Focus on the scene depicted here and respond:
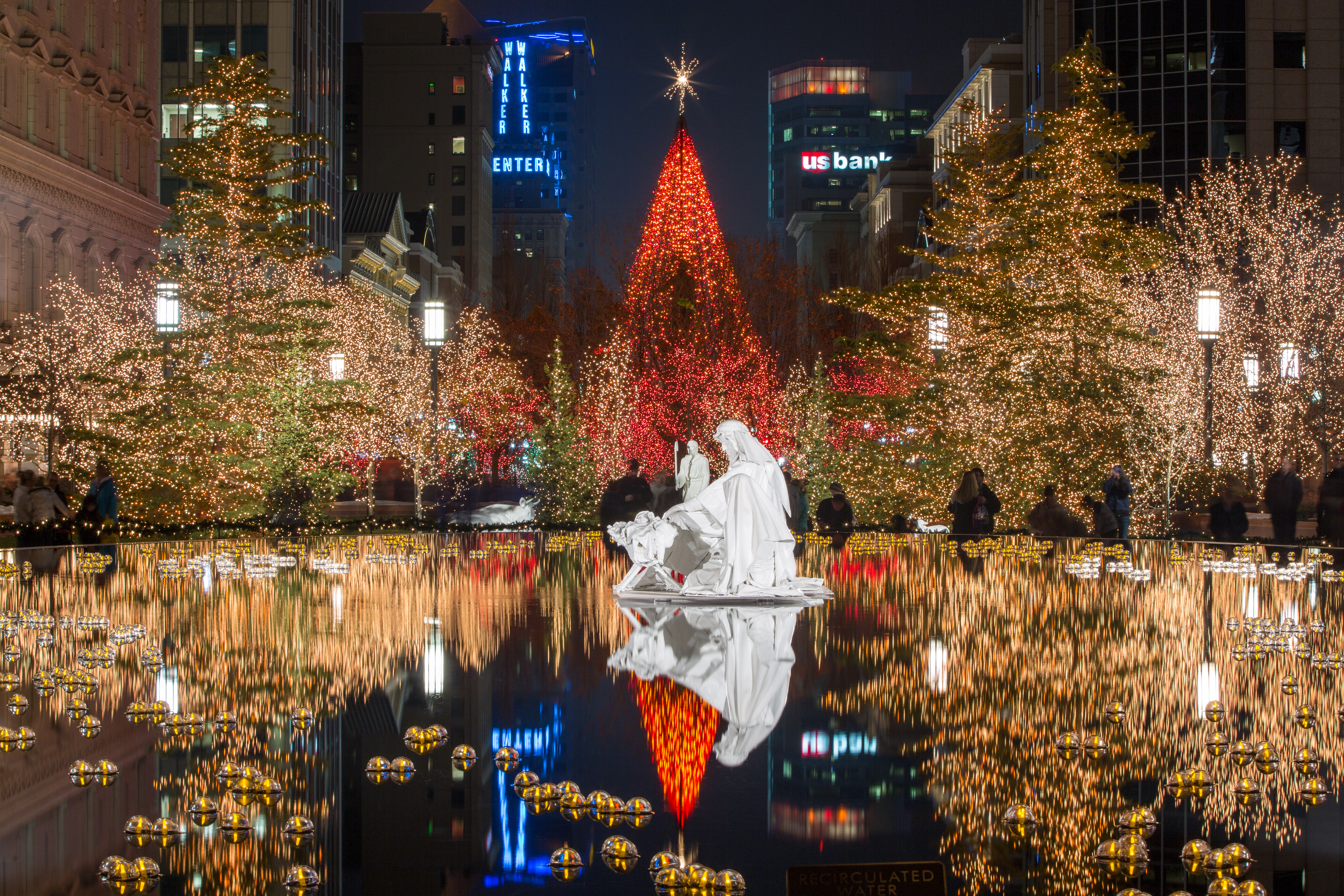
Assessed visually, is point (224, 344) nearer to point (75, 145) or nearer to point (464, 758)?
point (75, 145)

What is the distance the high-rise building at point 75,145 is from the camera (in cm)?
4038

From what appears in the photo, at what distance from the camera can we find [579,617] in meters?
14.3

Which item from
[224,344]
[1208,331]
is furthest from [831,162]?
[1208,331]

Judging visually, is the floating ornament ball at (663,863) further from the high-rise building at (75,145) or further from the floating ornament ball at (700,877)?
the high-rise building at (75,145)

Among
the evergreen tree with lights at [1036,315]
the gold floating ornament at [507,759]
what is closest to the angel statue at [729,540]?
the gold floating ornament at [507,759]

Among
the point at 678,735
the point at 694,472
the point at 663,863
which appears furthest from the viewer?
the point at 694,472

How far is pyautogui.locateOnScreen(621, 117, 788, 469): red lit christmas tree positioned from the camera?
34.0 m

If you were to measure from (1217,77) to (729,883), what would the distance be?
2325 inches

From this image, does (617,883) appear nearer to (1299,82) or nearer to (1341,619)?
(1341,619)

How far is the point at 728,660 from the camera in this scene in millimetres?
11281

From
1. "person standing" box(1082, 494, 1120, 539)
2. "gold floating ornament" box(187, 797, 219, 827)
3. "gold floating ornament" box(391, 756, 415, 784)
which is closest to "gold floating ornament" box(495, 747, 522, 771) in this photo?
"gold floating ornament" box(391, 756, 415, 784)

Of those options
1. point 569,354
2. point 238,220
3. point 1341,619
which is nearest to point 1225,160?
point 569,354

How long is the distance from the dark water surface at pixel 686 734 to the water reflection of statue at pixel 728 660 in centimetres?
5

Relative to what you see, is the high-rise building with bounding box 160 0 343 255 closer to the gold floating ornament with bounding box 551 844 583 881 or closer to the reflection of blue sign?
the reflection of blue sign
